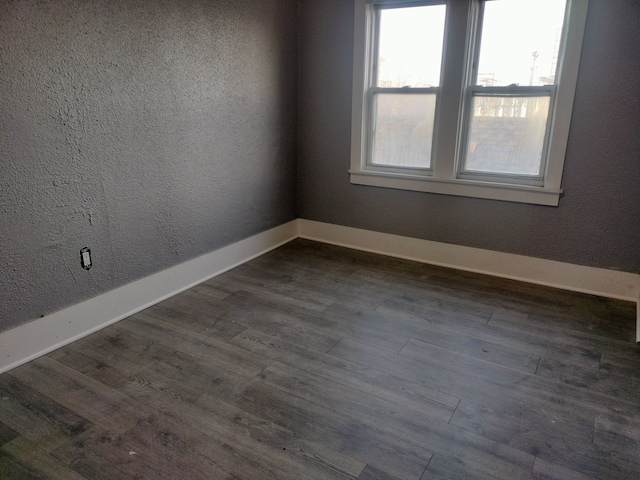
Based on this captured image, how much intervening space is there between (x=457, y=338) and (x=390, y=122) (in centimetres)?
198

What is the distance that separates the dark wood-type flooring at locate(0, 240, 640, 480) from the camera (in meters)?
1.70

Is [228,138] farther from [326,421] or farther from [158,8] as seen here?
[326,421]

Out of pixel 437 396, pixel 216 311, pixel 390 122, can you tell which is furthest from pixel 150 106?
pixel 437 396

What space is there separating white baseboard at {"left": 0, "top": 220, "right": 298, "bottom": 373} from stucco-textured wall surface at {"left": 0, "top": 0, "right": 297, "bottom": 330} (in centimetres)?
6

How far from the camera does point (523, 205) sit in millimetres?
3314

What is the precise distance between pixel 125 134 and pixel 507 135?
265 cm

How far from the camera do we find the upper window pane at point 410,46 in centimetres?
343

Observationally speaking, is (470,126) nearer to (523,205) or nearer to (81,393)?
(523,205)

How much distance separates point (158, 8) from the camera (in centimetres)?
268

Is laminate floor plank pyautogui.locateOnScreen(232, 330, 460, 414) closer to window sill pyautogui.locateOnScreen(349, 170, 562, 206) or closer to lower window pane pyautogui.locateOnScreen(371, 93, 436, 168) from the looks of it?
window sill pyautogui.locateOnScreen(349, 170, 562, 206)

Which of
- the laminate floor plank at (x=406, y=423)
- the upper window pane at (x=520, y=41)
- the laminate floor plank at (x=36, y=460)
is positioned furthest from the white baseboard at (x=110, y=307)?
the upper window pane at (x=520, y=41)

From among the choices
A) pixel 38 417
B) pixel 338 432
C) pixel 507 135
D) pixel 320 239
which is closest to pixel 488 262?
pixel 507 135

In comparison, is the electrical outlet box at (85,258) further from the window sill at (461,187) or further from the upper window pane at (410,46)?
the upper window pane at (410,46)

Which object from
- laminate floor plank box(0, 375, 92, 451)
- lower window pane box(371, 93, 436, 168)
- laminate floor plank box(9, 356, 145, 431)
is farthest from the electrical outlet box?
lower window pane box(371, 93, 436, 168)
